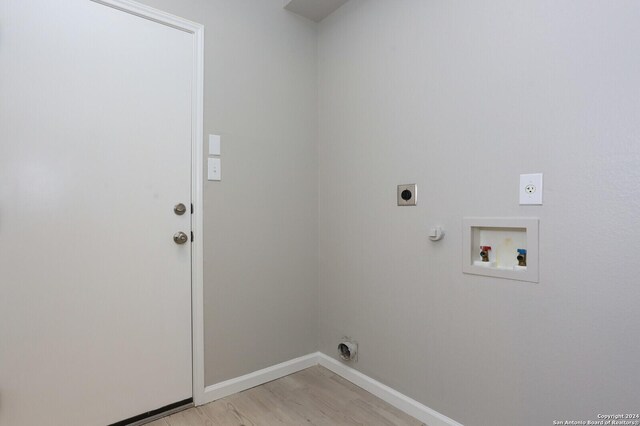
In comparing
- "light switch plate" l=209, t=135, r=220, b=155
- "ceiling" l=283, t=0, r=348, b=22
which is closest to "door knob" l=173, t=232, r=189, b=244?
"light switch plate" l=209, t=135, r=220, b=155

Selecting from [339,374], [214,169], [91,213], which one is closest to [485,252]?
[339,374]

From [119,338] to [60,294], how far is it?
32 cm

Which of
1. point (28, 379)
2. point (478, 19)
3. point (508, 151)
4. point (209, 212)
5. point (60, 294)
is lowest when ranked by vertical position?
point (28, 379)

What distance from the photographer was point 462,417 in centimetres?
153

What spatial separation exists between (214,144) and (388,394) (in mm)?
1611

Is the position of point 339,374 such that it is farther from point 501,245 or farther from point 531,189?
point 531,189

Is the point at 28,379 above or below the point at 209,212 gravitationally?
below

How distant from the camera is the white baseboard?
1656mm

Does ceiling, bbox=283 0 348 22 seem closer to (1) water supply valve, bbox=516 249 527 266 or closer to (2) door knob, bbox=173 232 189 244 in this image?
(2) door knob, bbox=173 232 189 244

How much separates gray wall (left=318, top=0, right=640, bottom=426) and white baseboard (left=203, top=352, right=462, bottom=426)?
0.20ft

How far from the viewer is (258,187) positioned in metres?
2.04

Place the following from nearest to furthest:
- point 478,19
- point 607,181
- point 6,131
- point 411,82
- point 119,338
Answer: point 607,181 → point 6,131 → point 478,19 → point 119,338 → point 411,82

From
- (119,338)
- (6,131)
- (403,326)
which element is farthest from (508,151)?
(6,131)

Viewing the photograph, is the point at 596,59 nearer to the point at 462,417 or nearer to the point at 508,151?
the point at 508,151
